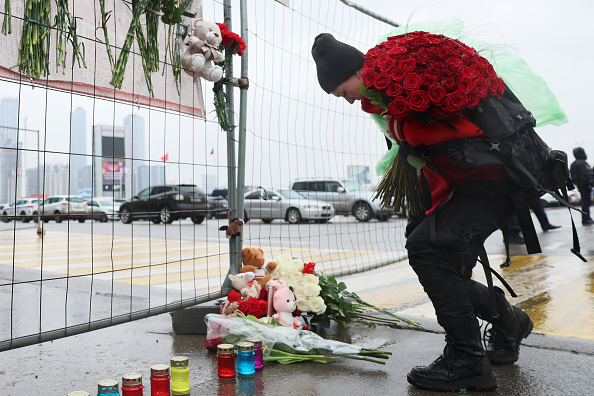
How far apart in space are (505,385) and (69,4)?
121 inches

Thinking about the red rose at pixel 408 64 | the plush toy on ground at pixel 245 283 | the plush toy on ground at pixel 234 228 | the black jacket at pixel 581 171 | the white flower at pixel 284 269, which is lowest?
the plush toy on ground at pixel 245 283

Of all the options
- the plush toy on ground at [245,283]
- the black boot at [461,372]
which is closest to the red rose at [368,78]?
the black boot at [461,372]

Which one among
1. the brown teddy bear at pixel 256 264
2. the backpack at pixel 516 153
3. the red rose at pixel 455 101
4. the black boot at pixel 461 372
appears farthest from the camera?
the brown teddy bear at pixel 256 264

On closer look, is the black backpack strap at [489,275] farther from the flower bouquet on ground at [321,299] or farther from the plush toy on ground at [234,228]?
the plush toy on ground at [234,228]

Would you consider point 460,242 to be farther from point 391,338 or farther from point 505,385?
point 391,338

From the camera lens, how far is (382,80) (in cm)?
252

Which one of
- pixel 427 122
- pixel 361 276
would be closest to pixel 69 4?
pixel 427 122

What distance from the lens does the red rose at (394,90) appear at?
2467mm

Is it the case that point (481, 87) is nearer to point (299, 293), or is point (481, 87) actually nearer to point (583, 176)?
point (299, 293)

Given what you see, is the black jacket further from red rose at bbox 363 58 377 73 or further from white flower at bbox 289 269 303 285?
red rose at bbox 363 58 377 73

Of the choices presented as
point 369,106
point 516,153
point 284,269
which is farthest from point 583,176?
point 369,106

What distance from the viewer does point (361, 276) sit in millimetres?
6492

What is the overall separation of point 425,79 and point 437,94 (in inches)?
3.6

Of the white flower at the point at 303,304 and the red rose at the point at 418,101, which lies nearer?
the red rose at the point at 418,101
